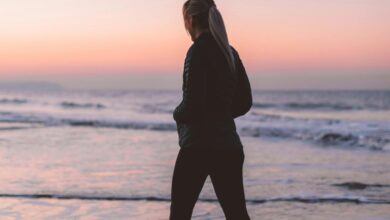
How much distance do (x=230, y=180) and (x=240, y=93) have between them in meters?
0.45

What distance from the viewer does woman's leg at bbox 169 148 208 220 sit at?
11.0ft

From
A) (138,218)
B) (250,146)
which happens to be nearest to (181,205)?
(138,218)

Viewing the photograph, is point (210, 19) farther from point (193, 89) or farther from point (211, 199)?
point (211, 199)

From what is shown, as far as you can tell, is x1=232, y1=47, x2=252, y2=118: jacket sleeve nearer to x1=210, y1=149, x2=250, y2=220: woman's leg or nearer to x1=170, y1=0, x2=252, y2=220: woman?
x1=170, y1=0, x2=252, y2=220: woman

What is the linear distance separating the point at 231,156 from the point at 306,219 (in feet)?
11.3

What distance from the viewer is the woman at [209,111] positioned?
324 centimetres

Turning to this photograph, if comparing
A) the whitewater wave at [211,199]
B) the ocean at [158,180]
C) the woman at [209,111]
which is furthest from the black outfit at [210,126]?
the whitewater wave at [211,199]

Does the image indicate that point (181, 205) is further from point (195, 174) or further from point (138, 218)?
point (138, 218)

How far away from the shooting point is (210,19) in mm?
3256

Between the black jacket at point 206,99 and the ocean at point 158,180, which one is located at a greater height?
the black jacket at point 206,99

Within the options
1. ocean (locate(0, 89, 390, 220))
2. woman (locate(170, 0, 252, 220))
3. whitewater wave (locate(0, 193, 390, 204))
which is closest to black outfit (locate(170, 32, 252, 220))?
woman (locate(170, 0, 252, 220))

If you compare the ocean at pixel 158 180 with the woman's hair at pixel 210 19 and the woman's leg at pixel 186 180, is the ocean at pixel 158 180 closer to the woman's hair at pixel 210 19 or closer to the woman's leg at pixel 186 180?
the woman's leg at pixel 186 180

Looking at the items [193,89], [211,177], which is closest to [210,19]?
[193,89]

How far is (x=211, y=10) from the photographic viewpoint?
3.25 meters
